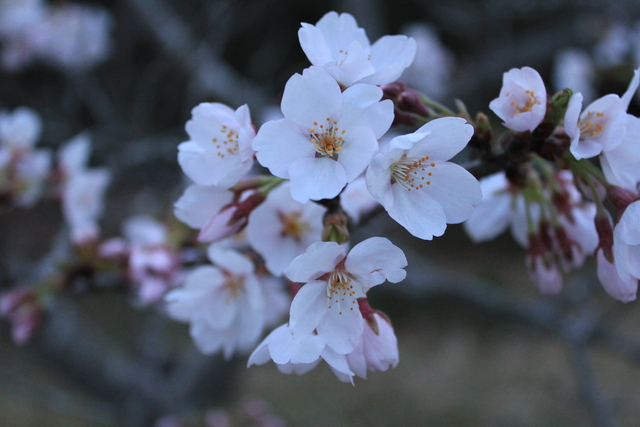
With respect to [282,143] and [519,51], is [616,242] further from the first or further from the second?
[519,51]

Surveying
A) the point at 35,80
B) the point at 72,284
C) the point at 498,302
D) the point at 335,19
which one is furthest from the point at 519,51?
the point at 35,80

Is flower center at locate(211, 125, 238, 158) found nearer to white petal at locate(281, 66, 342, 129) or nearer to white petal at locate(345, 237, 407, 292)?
white petal at locate(281, 66, 342, 129)

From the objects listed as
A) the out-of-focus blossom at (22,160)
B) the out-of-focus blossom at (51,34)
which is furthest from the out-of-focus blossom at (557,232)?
the out-of-focus blossom at (51,34)

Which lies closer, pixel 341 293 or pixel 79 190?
pixel 341 293

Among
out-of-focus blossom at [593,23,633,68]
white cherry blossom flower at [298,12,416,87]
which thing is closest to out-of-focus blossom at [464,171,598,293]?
white cherry blossom flower at [298,12,416,87]

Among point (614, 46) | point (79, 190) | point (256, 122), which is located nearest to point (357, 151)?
point (79, 190)

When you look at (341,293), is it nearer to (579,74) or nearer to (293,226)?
(293,226)

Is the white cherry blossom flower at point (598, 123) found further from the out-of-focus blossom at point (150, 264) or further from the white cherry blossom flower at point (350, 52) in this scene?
the out-of-focus blossom at point (150, 264)
